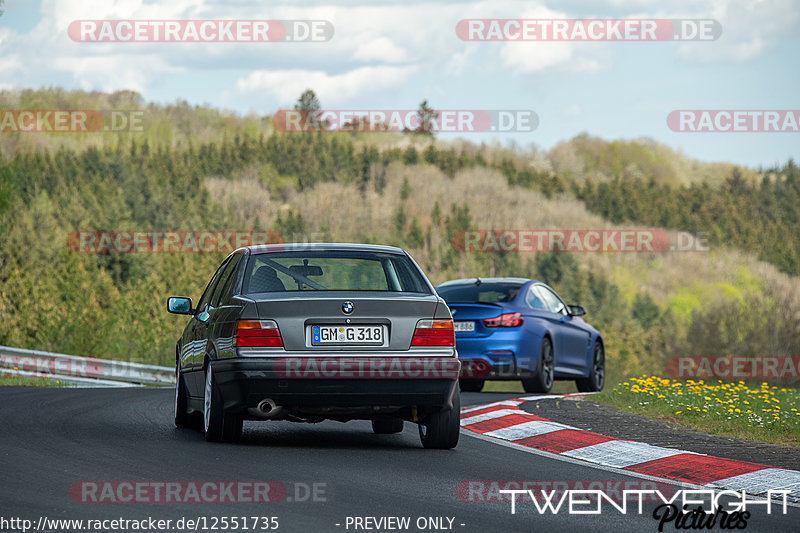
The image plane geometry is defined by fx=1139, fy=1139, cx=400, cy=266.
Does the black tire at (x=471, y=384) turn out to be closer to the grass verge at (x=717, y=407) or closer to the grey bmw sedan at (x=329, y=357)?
the grass verge at (x=717, y=407)

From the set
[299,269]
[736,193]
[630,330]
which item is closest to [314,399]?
[299,269]

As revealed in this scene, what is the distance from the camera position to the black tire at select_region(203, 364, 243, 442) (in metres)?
8.93

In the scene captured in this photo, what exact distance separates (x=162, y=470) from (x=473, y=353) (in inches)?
363

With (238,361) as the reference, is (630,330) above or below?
below

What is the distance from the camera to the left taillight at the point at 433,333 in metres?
8.69

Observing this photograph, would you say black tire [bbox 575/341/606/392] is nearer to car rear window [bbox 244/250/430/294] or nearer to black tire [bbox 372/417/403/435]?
black tire [bbox 372/417/403/435]

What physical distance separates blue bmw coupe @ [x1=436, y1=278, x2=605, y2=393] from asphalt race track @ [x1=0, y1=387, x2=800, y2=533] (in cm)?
495

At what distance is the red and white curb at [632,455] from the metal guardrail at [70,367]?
12.9 meters

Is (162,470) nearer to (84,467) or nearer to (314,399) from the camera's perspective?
(84,467)

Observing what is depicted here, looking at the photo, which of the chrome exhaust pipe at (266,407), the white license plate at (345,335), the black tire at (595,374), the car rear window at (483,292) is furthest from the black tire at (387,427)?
the black tire at (595,374)

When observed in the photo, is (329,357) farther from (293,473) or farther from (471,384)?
(471,384)

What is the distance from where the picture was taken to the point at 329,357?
27.9 feet

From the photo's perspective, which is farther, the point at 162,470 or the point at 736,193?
the point at 736,193

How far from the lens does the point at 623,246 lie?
160 m
